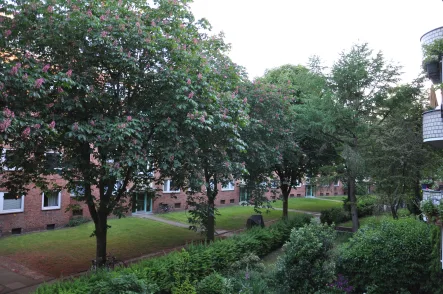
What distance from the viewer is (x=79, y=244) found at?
14.4 metres

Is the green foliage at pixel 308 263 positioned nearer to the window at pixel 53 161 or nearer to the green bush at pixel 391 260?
the green bush at pixel 391 260

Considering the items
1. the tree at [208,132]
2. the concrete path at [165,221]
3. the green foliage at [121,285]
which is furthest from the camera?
the concrete path at [165,221]

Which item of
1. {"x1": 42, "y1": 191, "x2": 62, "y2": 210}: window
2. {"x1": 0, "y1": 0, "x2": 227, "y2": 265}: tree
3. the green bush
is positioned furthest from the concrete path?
{"x1": 0, "y1": 0, "x2": 227, "y2": 265}: tree

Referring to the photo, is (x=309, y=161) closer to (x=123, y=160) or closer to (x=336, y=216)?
(x=336, y=216)

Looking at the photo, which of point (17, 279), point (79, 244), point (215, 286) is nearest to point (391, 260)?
point (215, 286)

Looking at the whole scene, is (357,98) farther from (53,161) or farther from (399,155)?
(53,161)

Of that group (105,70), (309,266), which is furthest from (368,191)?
(105,70)

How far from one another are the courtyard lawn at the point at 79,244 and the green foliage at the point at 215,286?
16.6 feet

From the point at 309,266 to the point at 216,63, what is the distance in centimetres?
748

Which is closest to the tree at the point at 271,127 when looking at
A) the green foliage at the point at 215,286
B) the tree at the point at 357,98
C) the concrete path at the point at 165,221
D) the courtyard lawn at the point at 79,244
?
the tree at the point at 357,98

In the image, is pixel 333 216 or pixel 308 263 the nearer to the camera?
pixel 308 263

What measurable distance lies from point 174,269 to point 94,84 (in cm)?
505

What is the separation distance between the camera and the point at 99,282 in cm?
623

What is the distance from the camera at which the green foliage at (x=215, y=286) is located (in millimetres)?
7305
